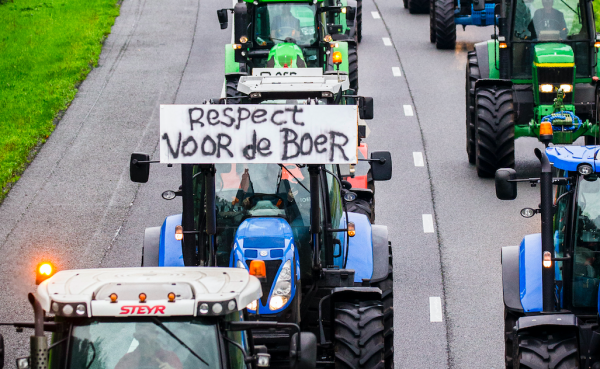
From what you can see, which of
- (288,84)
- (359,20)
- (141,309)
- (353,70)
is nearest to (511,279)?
(288,84)

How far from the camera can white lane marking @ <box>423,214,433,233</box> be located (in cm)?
1554

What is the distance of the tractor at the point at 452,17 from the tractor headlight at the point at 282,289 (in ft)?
59.1

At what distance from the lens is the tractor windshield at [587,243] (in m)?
9.06

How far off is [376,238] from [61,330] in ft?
16.0

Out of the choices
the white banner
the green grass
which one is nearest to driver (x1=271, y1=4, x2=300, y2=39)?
the green grass

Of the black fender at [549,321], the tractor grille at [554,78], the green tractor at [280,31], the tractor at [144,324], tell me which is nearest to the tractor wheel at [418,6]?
the green tractor at [280,31]

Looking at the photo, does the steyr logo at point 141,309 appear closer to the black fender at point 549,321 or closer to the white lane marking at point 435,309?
the black fender at point 549,321

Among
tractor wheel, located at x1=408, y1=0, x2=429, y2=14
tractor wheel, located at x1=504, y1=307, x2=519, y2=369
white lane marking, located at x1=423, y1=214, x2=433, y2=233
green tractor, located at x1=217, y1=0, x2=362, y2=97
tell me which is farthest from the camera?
tractor wheel, located at x1=408, y1=0, x2=429, y2=14

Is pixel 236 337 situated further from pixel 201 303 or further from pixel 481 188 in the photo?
pixel 481 188

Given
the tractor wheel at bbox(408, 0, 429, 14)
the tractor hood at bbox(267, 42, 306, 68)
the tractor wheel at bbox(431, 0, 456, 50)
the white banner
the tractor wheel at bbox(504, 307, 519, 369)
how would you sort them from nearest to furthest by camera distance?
the white banner
the tractor wheel at bbox(504, 307, 519, 369)
the tractor hood at bbox(267, 42, 306, 68)
the tractor wheel at bbox(431, 0, 456, 50)
the tractor wheel at bbox(408, 0, 429, 14)

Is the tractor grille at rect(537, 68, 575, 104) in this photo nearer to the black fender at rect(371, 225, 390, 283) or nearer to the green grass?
the black fender at rect(371, 225, 390, 283)

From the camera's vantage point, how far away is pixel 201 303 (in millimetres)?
6500

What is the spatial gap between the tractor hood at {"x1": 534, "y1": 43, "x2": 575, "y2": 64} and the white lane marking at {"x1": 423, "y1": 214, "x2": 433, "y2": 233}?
2979 mm

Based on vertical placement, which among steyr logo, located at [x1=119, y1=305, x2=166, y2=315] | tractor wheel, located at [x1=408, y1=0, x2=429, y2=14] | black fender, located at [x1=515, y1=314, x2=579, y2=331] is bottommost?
tractor wheel, located at [x1=408, y1=0, x2=429, y2=14]
